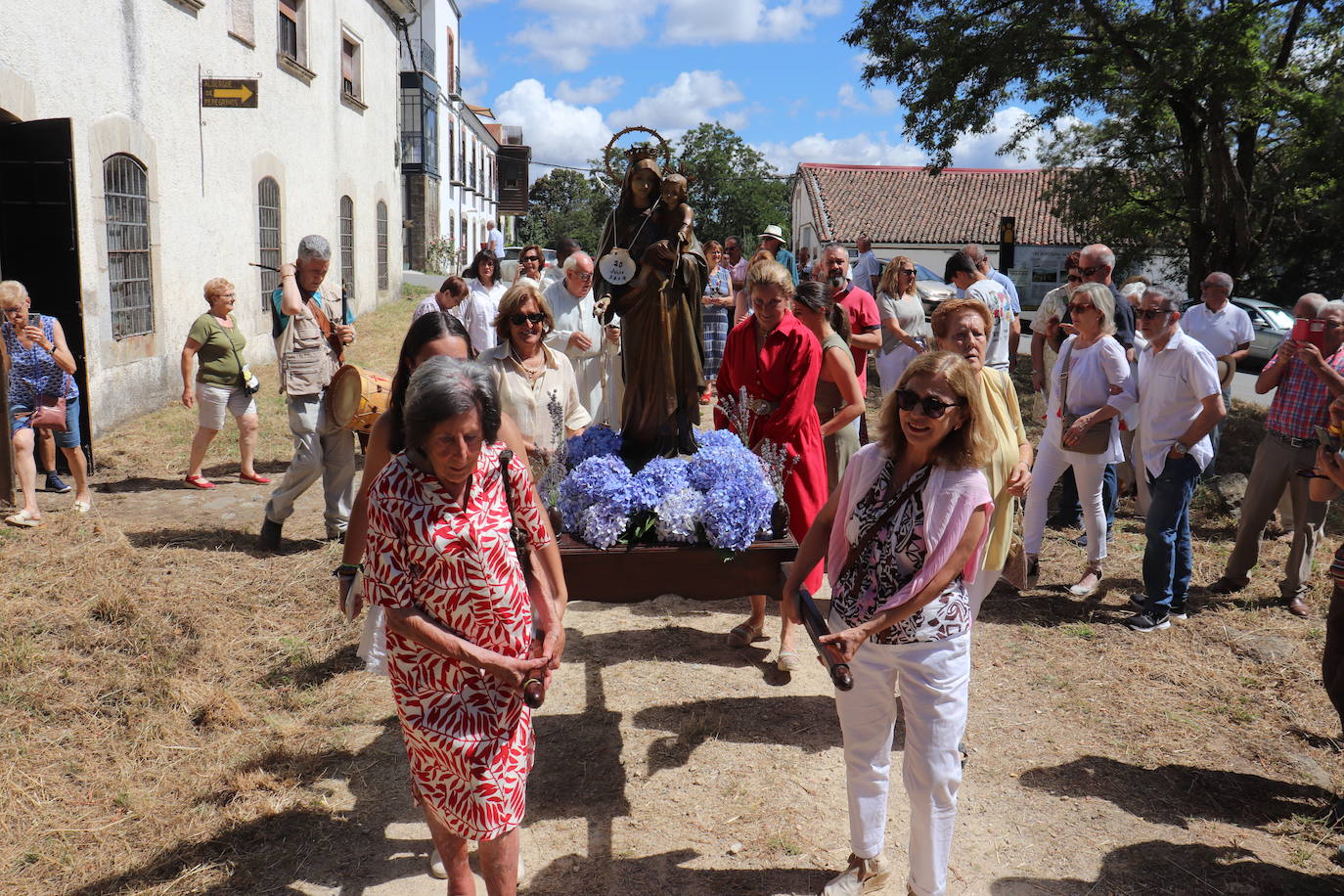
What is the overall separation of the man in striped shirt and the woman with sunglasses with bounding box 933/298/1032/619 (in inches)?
102

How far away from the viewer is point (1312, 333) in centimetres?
566

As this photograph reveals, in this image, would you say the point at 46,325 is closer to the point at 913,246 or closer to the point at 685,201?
the point at 685,201

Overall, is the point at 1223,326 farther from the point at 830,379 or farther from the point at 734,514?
the point at 734,514

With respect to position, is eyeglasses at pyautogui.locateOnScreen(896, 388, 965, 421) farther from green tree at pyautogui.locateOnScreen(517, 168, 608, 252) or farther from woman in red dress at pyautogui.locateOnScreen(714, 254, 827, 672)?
green tree at pyautogui.locateOnScreen(517, 168, 608, 252)

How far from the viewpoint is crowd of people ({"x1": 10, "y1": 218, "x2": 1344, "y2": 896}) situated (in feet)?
8.48

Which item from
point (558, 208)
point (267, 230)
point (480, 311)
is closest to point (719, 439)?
point (480, 311)

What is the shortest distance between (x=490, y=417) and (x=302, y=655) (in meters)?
3.07

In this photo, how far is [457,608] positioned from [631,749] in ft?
6.59

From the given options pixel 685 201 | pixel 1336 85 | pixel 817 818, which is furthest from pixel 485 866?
pixel 1336 85

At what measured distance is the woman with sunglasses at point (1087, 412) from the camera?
5715 mm

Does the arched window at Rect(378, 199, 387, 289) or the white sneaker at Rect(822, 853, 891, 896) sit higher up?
the arched window at Rect(378, 199, 387, 289)

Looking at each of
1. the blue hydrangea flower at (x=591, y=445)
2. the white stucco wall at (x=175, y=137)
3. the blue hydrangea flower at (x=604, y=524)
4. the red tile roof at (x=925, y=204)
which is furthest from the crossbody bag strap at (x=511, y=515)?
the red tile roof at (x=925, y=204)

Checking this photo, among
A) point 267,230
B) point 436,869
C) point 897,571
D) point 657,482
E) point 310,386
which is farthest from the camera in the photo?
point 267,230

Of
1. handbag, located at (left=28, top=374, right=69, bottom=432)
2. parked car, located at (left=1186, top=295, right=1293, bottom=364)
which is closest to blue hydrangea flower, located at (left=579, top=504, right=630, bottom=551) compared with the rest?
handbag, located at (left=28, top=374, right=69, bottom=432)
